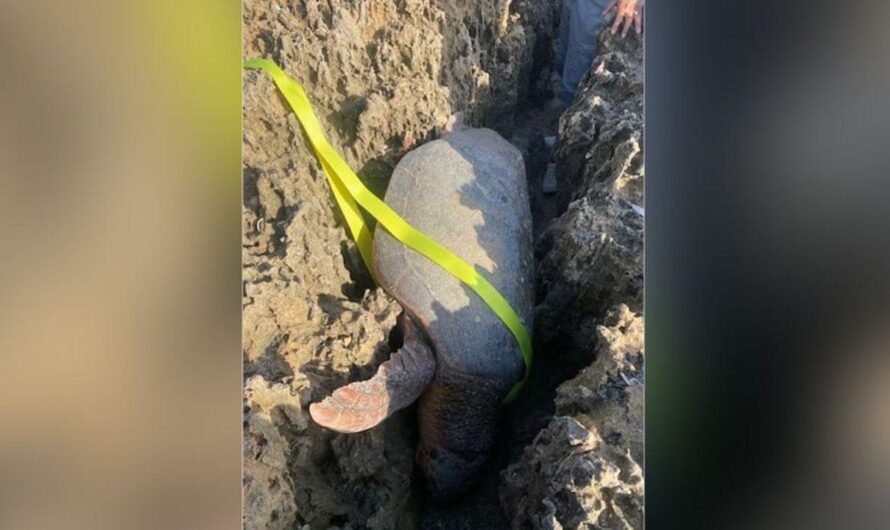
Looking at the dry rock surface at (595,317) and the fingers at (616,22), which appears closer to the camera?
the dry rock surface at (595,317)

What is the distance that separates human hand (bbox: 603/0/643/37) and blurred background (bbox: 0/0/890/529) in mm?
545

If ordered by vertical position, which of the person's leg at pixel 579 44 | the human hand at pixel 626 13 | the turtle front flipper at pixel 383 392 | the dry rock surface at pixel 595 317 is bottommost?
the turtle front flipper at pixel 383 392

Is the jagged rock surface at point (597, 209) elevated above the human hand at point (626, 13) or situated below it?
below

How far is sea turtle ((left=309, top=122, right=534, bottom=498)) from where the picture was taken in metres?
0.89

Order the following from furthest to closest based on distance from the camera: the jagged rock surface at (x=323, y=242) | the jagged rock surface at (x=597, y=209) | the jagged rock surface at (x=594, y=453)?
Result: 1. the jagged rock surface at (x=597, y=209)
2. the jagged rock surface at (x=323, y=242)
3. the jagged rock surface at (x=594, y=453)

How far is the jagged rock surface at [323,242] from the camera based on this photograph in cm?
73
